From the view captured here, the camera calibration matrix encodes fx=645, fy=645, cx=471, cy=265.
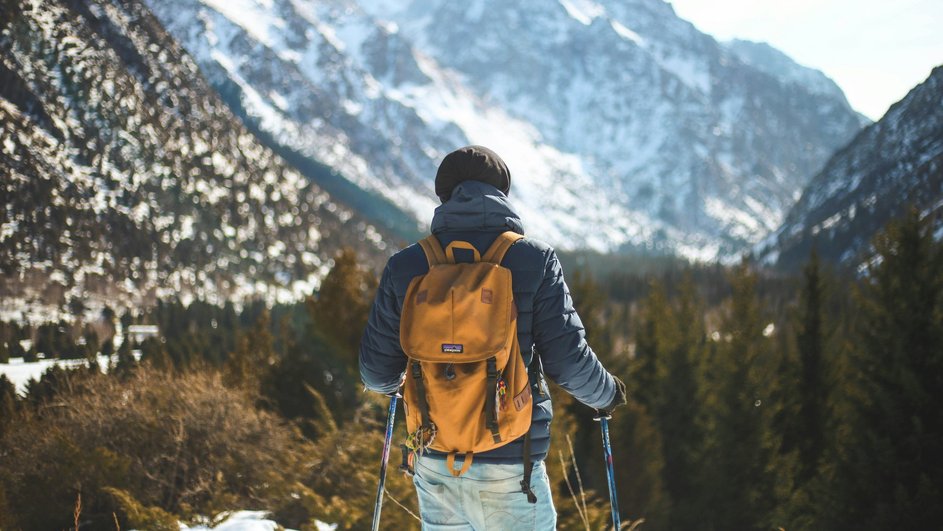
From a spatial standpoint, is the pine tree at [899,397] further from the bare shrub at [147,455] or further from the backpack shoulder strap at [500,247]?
the backpack shoulder strap at [500,247]

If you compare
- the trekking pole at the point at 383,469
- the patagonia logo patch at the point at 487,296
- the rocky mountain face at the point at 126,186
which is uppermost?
the rocky mountain face at the point at 126,186

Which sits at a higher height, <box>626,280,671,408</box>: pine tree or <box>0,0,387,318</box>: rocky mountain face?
<box>0,0,387,318</box>: rocky mountain face

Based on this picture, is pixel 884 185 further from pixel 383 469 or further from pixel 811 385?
pixel 383 469

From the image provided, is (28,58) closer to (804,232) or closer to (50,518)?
(50,518)

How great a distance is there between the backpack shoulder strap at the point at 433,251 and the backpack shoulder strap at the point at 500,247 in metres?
0.21

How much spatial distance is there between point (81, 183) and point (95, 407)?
127 meters

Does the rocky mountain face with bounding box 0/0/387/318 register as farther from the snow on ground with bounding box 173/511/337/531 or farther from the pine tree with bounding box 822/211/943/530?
the pine tree with bounding box 822/211/943/530

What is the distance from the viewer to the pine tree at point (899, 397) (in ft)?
36.8

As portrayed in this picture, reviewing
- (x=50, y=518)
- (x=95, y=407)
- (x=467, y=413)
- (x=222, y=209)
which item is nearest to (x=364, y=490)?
(x=50, y=518)

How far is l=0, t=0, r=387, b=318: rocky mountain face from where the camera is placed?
9894 cm

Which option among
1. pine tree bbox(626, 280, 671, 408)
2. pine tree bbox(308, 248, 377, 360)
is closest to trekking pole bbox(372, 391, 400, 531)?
pine tree bbox(626, 280, 671, 408)

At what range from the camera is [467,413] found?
9.76 ft

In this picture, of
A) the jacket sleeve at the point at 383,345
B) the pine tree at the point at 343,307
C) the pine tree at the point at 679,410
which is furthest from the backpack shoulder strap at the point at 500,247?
the pine tree at the point at 343,307

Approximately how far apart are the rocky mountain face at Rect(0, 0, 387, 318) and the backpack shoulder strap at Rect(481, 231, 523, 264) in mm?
94381
